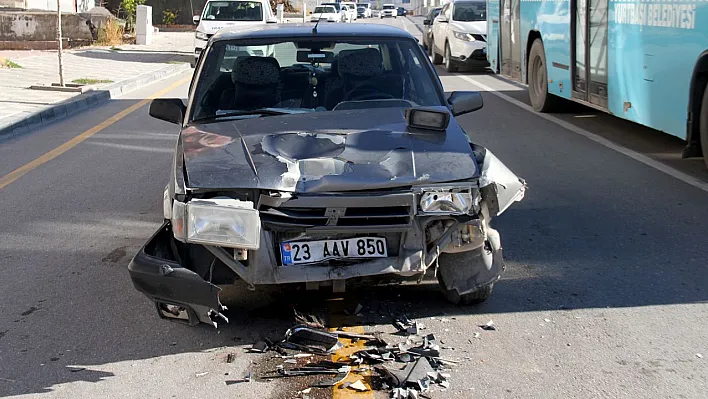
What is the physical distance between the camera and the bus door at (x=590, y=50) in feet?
37.5

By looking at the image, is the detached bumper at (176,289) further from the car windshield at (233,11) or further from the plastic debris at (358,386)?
the car windshield at (233,11)

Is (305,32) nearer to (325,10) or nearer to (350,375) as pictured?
(350,375)

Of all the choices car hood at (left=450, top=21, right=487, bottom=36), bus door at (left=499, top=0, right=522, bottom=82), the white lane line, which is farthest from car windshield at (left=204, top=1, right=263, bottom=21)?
the white lane line

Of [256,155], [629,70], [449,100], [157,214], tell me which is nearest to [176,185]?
[256,155]

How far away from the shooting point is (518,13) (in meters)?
15.6

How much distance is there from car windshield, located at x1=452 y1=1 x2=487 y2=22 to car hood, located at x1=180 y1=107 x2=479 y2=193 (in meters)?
17.5

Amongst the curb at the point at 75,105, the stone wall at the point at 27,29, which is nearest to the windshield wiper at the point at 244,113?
the curb at the point at 75,105

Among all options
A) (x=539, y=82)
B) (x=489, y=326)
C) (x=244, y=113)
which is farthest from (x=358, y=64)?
(x=539, y=82)

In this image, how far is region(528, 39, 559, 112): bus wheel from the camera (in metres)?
14.2

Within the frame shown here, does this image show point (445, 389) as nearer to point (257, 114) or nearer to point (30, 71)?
point (257, 114)

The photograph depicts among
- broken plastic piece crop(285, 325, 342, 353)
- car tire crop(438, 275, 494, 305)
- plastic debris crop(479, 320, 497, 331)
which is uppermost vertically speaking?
car tire crop(438, 275, 494, 305)

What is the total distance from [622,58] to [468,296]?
6344mm

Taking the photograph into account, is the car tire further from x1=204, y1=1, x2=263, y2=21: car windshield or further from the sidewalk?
x1=204, y1=1, x2=263, y2=21: car windshield

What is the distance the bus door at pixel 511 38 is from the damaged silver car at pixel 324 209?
1056 centimetres
